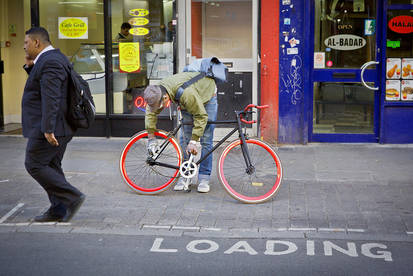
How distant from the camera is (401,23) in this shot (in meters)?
9.89

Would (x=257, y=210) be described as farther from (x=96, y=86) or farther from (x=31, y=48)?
(x=96, y=86)

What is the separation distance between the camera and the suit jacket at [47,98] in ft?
18.9

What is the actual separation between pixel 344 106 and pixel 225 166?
3.92m

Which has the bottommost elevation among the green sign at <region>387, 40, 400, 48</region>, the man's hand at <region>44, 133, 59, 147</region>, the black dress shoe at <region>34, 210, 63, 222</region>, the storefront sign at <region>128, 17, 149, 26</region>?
the black dress shoe at <region>34, 210, 63, 222</region>

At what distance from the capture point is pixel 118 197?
7.17m

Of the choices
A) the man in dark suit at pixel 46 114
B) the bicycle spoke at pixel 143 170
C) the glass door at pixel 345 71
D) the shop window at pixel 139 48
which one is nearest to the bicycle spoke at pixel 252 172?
the bicycle spoke at pixel 143 170

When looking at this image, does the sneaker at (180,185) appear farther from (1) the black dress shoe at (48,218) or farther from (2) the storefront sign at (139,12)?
Result: (2) the storefront sign at (139,12)

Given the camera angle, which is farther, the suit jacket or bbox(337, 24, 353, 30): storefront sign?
bbox(337, 24, 353, 30): storefront sign

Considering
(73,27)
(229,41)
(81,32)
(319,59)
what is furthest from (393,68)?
(73,27)

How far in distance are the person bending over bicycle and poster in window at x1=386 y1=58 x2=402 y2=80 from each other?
3.97 metres

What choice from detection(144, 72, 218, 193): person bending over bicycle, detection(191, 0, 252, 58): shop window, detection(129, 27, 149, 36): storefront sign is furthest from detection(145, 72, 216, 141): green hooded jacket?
detection(129, 27, 149, 36): storefront sign

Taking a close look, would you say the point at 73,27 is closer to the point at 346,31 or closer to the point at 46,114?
the point at 346,31

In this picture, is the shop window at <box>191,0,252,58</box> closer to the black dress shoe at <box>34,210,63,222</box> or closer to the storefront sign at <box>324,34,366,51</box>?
the storefront sign at <box>324,34,366,51</box>

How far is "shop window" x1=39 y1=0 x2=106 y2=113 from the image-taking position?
10.7m
